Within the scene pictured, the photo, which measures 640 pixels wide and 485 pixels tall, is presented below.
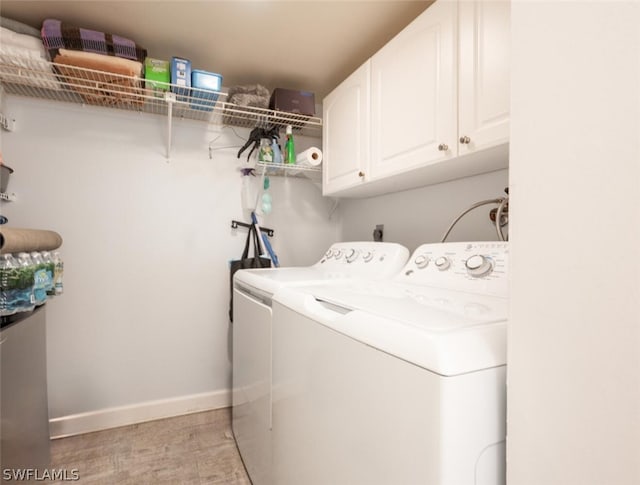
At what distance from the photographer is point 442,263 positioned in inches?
49.2

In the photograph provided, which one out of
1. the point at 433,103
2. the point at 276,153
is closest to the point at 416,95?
the point at 433,103

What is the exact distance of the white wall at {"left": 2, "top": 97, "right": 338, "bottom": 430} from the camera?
6.19 ft

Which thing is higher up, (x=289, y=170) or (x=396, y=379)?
(x=289, y=170)

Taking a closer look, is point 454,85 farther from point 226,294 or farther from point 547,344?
point 226,294

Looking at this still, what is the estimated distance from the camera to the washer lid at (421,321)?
0.57 m

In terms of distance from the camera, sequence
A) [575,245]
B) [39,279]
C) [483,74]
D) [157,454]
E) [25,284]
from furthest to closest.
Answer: [157,454] → [39,279] → [25,284] → [483,74] → [575,245]

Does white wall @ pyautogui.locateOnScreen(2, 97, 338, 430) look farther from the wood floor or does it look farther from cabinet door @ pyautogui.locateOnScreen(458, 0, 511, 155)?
cabinet door @ pyautogui.locateOnScreen(458, 0, 511, 155)

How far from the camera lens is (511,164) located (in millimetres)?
509

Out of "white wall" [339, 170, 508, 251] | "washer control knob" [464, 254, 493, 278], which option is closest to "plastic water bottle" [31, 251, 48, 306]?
"washer control knob" [464, 254, 493, 278]

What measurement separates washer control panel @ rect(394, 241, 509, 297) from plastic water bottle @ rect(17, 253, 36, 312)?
55.5 inches

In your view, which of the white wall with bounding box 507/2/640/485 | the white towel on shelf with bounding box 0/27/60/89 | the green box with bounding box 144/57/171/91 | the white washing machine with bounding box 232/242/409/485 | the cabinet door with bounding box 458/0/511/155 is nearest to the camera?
the white wall with bounding box 507/2/640/485

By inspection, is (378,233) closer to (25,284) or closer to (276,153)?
(276,153)

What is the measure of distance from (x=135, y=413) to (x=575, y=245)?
245cm

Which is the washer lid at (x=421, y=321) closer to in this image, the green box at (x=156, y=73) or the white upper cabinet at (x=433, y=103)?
the white upper cabinet at (x=433, y=103)
